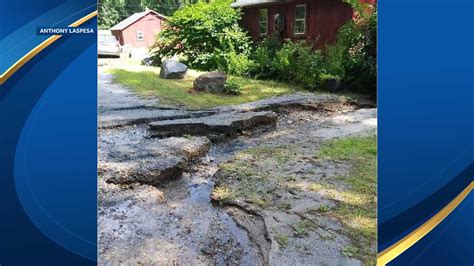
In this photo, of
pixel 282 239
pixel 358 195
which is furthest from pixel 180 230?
pixel 358 195

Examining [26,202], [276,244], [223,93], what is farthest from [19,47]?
[223,93]

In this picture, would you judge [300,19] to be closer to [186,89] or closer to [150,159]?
[186,89]

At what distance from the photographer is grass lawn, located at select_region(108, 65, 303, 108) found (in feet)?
21.8

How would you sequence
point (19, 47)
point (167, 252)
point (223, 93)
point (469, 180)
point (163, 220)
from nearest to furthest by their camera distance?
point (19, 47) → point (469, 180) → point (167, 252) → point (163, 220) → point (223, 93)

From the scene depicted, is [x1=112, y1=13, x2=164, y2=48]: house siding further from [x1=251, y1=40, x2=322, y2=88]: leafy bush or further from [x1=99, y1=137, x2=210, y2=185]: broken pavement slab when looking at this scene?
[x1=99, y1=137, x2=210, y2=185]: broken pavement slab

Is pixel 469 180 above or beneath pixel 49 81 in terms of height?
beneath

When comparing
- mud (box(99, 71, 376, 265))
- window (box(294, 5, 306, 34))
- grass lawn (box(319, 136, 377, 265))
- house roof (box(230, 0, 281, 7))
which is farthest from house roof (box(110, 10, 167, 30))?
grass lawn (box(319, 136, 377, 265))

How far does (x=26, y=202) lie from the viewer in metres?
1.23

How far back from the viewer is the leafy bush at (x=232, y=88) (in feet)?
24.3

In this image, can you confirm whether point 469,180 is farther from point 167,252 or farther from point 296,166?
point 296,166

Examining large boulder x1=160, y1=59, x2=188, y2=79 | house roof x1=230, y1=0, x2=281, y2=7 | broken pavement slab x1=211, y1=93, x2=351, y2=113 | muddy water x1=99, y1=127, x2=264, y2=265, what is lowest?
muddy water x1=99, y1=127, x2=264, y2=265

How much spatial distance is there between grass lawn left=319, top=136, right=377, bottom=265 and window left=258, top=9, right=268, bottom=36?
739cm

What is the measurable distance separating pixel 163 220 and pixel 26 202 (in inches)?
63.0

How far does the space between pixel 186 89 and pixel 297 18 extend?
424 centimetres
